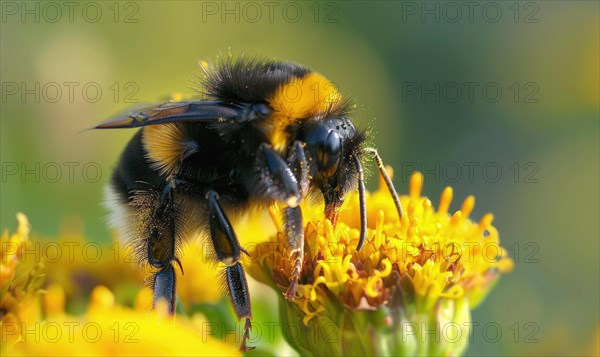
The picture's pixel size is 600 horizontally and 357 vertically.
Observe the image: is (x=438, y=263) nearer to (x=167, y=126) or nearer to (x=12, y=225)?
(x=167, y=126)

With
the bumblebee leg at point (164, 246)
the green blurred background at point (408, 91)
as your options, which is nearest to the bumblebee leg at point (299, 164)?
the bumblebee leg at point (164, 246)
